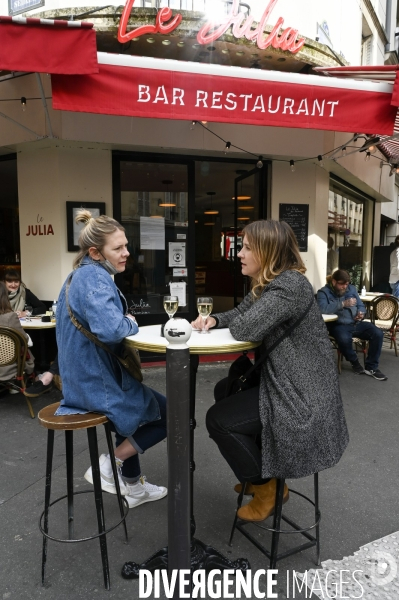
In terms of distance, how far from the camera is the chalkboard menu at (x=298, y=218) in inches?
269

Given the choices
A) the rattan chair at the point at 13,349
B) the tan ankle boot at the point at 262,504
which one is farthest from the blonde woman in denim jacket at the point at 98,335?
the rattan chair at the point at 13,349

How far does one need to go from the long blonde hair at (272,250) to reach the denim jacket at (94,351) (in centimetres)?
71

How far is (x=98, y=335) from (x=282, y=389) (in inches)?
35.1

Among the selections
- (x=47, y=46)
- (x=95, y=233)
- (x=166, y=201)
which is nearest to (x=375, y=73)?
(x=166, y=201)

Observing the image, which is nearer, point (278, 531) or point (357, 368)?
point (278, 531)

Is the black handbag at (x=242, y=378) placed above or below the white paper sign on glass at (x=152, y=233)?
below

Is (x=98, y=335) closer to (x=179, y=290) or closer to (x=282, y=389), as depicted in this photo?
(x=282, y=389)

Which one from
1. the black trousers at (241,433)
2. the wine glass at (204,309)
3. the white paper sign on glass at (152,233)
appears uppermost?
the white paper sign on glass at (152,233)

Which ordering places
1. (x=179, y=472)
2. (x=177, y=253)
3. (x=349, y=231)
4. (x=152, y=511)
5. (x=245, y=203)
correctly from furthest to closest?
(x=349, y=231) → (x=245, y=203) → (x=177, y=253) → (x=152, y=511) → (x=179, y=472)

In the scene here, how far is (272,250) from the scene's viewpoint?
2150mm

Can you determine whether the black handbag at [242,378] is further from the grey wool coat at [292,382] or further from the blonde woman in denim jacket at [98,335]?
the blonde woman in denim jacket at [98,335]

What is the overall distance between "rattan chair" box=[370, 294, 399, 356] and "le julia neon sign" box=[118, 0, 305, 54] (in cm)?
375

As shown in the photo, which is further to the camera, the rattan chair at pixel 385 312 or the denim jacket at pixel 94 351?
the rattan chair at pixel 385 312

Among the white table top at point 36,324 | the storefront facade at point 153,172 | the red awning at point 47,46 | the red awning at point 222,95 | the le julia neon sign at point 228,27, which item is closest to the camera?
the red awning at point 47,46
